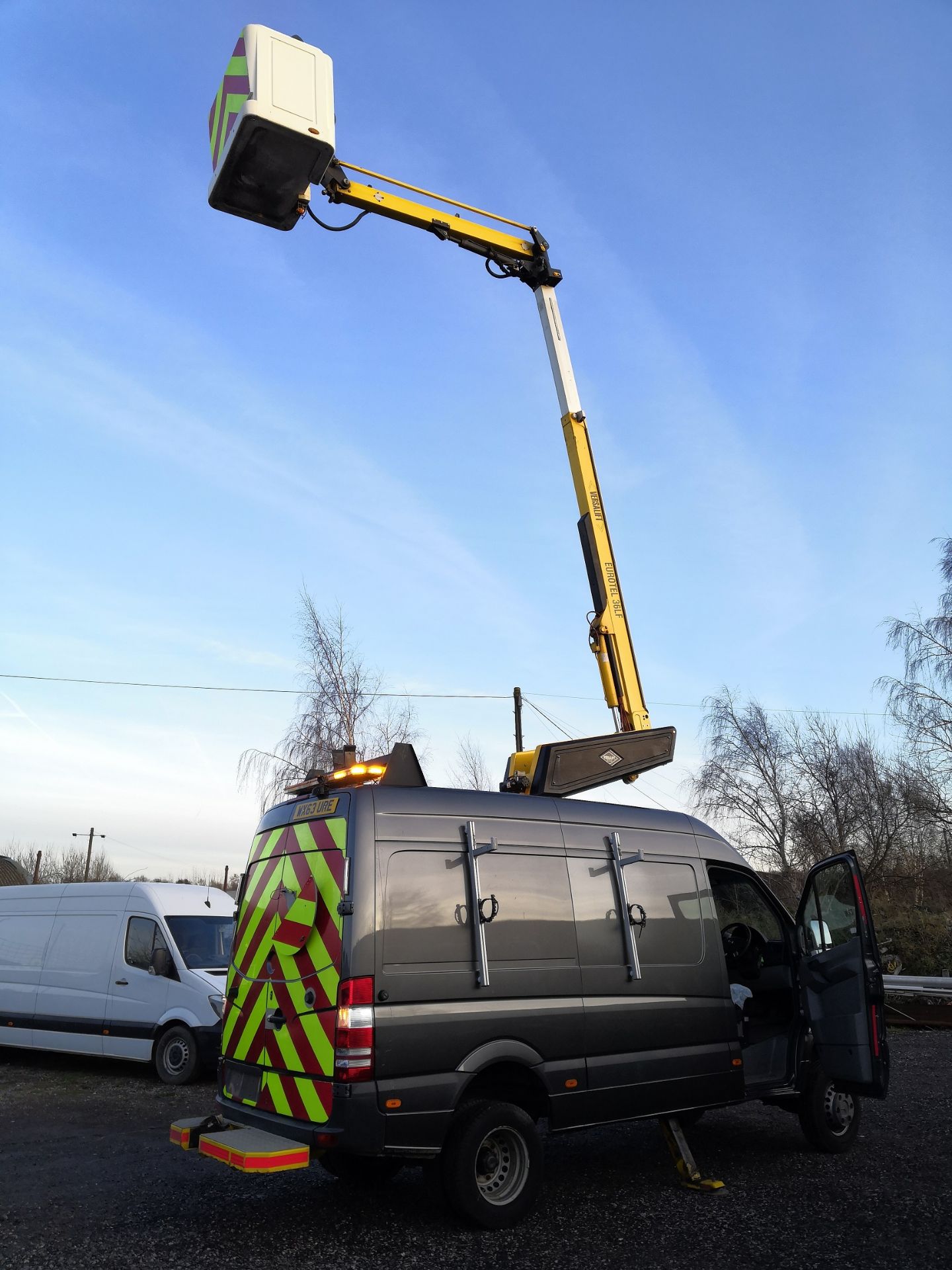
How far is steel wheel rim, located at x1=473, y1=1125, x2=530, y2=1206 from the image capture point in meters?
5.03

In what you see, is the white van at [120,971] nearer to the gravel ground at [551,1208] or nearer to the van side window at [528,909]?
the gravel ground at [551,1208]

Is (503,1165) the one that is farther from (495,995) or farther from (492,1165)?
(495,995)

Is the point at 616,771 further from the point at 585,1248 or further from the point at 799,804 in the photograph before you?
the point at 799,804

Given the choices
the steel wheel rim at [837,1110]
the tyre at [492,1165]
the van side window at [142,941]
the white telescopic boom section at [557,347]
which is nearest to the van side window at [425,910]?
the tyre at [492,1165]

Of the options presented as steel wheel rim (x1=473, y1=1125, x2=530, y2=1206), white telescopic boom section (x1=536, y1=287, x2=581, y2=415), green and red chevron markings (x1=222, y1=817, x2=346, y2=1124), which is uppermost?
white telescopic boom section (x1=536, y1=287, x2=581, y2=415)

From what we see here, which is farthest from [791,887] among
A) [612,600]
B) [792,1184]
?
[792,1184]

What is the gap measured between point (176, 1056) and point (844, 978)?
718 cm

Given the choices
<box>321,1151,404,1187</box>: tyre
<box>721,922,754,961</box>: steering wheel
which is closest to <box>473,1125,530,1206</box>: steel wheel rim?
<box>321,1151,404,1187</box>: tyre

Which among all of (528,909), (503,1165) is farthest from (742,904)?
(503,1165)

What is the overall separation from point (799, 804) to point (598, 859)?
25414 millimetres

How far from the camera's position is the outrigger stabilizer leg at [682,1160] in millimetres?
5781

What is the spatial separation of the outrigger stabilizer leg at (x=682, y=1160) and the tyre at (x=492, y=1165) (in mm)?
1228

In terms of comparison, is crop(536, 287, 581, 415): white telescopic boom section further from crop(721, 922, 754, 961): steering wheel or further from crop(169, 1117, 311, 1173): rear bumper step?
crop(169, 1117, 311, 1173): rear bumper step

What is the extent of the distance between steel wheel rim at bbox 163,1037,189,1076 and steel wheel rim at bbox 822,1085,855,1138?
655 centimetres
